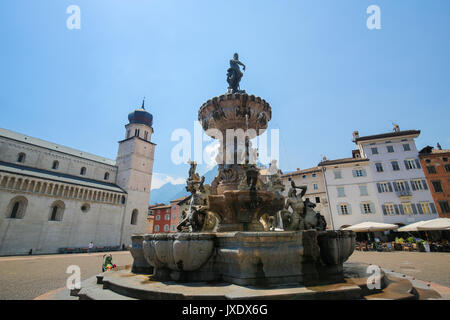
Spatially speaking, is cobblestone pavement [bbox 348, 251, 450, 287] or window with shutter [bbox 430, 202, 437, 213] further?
window with shutter [bbox 430, 202, 437, 213]

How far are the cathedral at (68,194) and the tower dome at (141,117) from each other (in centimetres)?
45

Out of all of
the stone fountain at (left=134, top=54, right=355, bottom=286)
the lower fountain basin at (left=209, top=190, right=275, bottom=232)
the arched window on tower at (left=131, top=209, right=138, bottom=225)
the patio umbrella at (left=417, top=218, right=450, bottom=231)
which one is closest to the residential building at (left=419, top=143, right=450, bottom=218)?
the patio umbrella at (left=417, top=218, right=450, bottom=231)

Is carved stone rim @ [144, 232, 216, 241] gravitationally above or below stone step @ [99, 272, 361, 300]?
above

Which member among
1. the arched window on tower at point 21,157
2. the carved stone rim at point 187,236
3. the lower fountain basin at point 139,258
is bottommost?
the lower fountain basin at point 139,258

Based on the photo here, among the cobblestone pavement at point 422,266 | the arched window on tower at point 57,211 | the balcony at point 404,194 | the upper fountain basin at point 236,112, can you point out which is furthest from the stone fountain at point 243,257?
the arched window on tower at point 57,211

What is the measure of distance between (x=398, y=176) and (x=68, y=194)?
176 feet

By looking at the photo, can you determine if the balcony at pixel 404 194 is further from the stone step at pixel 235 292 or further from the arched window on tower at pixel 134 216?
the arched window on tower at pixel 134 216

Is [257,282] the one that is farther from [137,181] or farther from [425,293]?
[137,181]

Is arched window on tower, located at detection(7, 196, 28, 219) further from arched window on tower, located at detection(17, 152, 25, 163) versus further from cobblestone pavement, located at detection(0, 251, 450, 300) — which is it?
cobblestone pavement, located at detection(0, 251, 450, 300)

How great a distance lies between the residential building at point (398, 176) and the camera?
28891 millimetres

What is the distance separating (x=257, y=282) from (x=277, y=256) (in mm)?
594

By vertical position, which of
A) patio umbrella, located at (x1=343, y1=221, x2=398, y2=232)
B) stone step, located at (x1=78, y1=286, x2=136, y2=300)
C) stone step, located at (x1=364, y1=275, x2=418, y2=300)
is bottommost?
stone step, located at (x1=364, y1=275, x2=418, y2=300)

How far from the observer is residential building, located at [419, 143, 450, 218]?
2797 cm

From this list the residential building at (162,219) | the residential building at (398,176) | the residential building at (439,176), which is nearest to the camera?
the residential building at (439,176)
